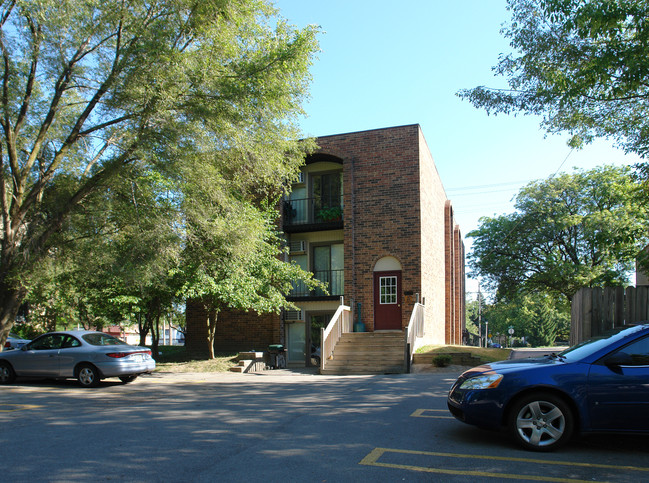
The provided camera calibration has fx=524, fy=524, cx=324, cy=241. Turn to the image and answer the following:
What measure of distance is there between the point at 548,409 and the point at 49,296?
20445mm

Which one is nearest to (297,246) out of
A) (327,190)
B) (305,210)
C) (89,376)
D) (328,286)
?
(305,210)

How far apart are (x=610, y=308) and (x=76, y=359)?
11735 millimetres

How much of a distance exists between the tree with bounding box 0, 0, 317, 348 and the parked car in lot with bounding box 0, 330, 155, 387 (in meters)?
1.60

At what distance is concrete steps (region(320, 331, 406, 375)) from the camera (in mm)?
16188

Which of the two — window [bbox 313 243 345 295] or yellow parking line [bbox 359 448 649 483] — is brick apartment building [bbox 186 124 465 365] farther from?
yellow parking line [bbox 359 448 649 483]

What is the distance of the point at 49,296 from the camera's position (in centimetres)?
2102

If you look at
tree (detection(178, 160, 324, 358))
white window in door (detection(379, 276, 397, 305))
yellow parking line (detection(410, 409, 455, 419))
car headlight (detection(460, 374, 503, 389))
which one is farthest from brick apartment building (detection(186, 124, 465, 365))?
car headlight (detection(460, 374, 503, 389))

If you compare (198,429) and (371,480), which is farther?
(198,429)

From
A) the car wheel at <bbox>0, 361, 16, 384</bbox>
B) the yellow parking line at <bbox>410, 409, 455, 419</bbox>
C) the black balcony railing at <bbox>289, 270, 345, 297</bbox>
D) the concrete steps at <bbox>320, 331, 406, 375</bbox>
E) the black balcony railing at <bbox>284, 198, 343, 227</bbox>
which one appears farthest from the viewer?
the black balcony railing at <bbox>284, 198, 343, 227</bbox>

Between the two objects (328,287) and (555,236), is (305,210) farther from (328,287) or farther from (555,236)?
(555,236)

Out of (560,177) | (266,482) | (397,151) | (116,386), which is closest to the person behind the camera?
(266,482)

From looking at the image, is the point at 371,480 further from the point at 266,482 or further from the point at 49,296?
the point at 49,296

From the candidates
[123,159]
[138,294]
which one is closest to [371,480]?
[123,159]

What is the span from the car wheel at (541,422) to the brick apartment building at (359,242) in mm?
13927
